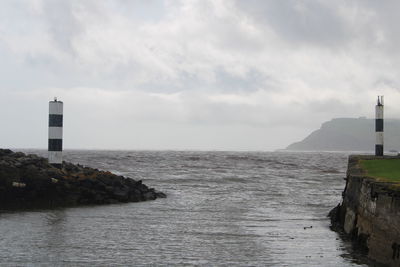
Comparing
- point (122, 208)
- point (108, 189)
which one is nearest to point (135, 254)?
point (122, 208)

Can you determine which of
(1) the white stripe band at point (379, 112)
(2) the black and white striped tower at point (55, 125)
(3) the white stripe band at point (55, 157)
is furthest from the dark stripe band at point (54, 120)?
(1) the white stripe band at point (379, 112)

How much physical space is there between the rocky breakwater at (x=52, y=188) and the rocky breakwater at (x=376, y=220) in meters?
8.86

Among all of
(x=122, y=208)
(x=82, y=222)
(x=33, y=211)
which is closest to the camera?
(x=82, y=222)

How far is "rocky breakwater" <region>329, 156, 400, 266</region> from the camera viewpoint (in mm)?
8398

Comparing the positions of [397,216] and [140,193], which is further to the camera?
[140,193]

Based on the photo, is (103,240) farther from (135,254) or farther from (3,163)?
(3,163)

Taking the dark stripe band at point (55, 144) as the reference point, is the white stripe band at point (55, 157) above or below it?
below

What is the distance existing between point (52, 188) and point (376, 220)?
1144 cm

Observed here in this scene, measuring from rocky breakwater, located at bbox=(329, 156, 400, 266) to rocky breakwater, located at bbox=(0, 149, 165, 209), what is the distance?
886cm

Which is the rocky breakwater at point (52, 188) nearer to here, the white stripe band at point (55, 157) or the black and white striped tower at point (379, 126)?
the white stripe band at point (55, 157)

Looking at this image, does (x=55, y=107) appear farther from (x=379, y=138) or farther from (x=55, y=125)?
(x=379, y=138)

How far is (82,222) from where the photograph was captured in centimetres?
1347

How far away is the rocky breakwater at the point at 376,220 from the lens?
8398 mm

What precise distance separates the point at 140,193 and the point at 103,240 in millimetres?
8807
